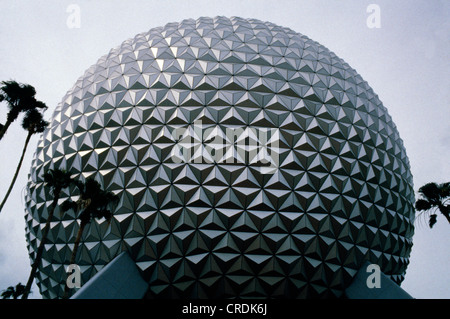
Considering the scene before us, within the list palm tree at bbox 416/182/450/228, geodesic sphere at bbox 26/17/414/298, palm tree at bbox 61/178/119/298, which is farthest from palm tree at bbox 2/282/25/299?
palm tree at bbox 416/182/450/228

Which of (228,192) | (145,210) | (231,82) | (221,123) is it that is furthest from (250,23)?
(145,210)

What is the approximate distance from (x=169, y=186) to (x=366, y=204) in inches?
386

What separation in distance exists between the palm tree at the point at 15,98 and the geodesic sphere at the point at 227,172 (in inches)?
103

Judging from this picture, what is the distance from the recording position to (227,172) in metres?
13.6

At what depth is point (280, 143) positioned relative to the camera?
1438cm

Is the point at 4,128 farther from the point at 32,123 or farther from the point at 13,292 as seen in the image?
the point at 13,292

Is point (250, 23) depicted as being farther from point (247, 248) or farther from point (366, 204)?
point (247, 248)

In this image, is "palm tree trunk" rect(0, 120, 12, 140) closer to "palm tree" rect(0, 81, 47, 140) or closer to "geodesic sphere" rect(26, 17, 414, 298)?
"palm tree" rect(0, 81, 47, 140)

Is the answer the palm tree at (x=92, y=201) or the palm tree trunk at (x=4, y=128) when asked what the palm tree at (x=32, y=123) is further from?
the palm tree at (x=92, y=201)

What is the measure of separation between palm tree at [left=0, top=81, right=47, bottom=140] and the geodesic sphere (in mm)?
2605

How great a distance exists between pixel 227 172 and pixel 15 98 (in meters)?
10.5

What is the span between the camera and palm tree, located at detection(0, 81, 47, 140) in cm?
1386

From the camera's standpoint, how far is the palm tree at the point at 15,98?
1386 cm

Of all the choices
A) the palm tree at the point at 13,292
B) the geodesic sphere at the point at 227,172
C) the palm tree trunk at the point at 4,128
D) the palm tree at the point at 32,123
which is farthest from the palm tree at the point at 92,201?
the palm tree at the point at 13,292
